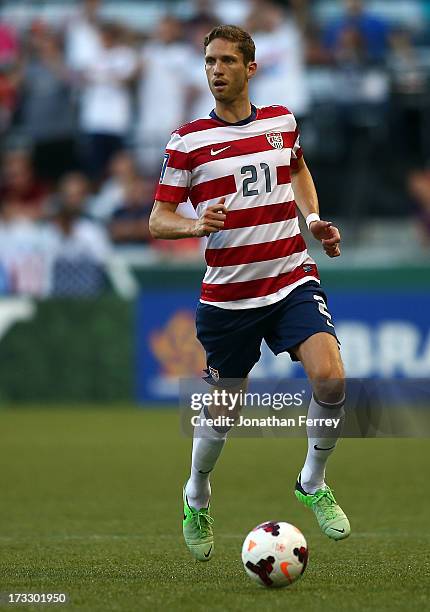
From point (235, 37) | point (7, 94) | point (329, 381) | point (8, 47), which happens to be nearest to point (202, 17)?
point (8, 47)

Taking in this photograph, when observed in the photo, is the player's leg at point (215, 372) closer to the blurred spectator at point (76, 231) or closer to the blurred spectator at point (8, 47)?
the blurred spectator at point (76, 231)

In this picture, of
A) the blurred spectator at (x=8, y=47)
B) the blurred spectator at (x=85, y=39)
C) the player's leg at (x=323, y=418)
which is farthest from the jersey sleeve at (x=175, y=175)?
the blurred spectator at (x=8, y=47)

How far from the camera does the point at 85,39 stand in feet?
55.6

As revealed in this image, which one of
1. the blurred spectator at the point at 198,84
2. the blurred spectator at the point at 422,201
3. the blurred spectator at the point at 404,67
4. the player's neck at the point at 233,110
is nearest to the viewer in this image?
the player's neck at the point at 233,110

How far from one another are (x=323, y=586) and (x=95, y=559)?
127cm

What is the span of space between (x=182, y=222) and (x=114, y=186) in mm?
10584

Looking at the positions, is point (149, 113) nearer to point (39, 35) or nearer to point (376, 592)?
point (39, 35)

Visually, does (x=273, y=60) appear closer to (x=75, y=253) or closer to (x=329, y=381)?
(x=75, y=253)

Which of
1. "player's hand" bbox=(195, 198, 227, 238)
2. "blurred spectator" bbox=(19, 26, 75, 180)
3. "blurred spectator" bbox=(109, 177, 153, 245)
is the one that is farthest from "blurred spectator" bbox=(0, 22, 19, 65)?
"player's hand" bbox=(195, 198, 227, 238)

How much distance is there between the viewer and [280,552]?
17.4ft

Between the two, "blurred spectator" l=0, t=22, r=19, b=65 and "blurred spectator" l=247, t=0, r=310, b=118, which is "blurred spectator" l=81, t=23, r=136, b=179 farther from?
"blurred spectator" l=247, t=0, r=310, b=118

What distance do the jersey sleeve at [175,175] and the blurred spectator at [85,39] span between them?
10.9 m

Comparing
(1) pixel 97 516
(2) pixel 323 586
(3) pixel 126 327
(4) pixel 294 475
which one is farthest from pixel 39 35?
(2) pixel 323 586

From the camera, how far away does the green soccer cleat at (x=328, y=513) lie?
587cm
